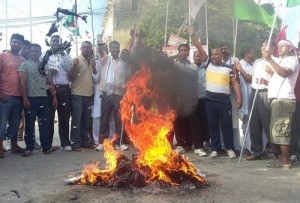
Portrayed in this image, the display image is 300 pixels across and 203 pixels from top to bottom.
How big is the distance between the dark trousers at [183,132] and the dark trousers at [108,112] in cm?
122

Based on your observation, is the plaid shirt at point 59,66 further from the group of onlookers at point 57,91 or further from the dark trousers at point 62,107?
the dark trousers at point 62,107

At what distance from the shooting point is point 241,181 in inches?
216

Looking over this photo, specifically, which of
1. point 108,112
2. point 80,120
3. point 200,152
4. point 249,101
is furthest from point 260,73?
point 80,120

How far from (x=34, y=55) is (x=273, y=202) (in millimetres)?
5145

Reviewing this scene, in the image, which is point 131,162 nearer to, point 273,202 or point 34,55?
point 273,202

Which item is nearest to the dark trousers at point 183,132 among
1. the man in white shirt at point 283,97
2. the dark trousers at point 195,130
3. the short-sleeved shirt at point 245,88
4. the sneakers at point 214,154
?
the dark trousers at point 195,130

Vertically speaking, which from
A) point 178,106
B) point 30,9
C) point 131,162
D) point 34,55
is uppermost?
point 30,9

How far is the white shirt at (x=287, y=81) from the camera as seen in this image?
6.34 m

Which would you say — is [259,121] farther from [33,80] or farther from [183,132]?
[33,80]

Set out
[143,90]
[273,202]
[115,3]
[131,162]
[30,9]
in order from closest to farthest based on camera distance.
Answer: [273,202]
[131,162]
[143,90]
[30,9]
[115,3]

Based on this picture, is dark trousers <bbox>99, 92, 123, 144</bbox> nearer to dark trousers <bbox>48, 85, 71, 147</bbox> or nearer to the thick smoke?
dark trousers <bbox>48, 85, 71, 147</bbox>

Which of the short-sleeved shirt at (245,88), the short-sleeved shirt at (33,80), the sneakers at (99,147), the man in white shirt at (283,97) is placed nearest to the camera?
the man in white shirt at (283,97)

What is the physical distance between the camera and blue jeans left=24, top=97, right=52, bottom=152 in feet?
24.2

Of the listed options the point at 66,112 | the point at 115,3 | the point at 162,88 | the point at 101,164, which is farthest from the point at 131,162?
the point at 115,3
